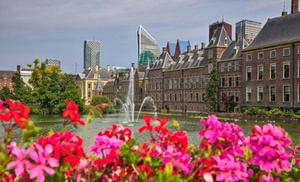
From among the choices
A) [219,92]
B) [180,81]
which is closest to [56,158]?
[219,92]

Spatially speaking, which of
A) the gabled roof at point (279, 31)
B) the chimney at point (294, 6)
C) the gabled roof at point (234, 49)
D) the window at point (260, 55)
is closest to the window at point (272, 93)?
the window at point (260, 55)

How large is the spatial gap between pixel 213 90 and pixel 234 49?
6092mm

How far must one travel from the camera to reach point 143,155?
197cm

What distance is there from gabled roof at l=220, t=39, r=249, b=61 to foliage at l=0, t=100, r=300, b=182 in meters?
42.8

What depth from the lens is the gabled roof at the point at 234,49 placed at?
143ft

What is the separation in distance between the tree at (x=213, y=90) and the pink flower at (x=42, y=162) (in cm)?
4510

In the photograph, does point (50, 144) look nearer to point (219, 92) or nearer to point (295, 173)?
point (295, 173)

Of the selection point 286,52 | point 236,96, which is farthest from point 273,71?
point 236,96

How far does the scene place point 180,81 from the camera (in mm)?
57188

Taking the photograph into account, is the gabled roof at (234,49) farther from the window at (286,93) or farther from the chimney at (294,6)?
the window at (286,93)

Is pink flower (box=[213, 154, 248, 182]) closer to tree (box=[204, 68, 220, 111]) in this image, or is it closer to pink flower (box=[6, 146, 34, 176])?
pink flower (box=[6, 146, 34, 176])

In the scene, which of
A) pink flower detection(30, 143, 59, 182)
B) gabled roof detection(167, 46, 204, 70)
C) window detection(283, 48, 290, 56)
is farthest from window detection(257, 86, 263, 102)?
pink flower detection(30, 143, 59, 182)

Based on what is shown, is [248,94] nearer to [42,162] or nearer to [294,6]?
[294,6]

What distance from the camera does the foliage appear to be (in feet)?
5.61
